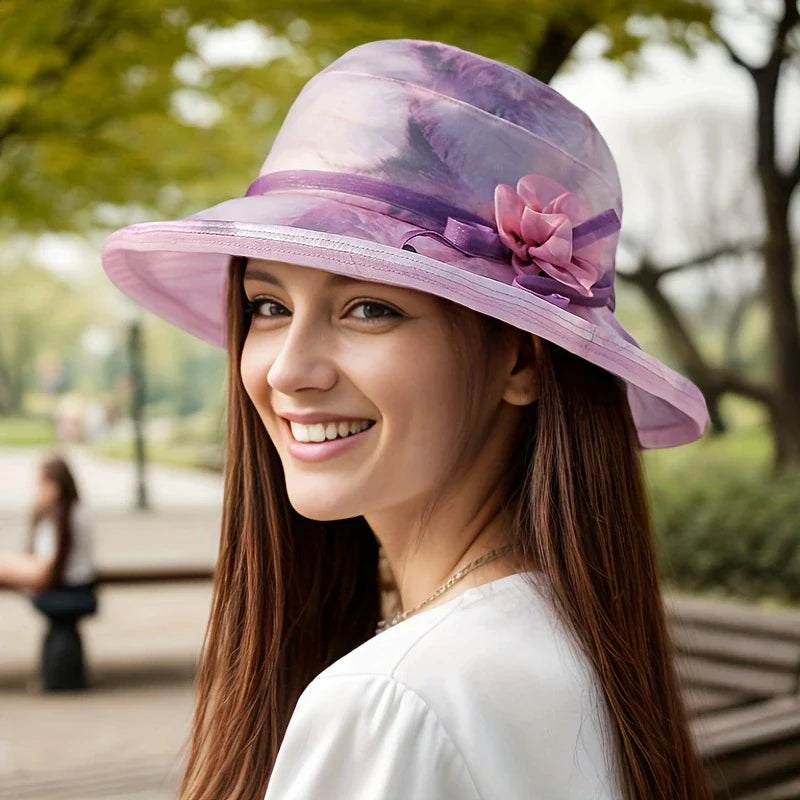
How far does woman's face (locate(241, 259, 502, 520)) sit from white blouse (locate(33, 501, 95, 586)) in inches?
231

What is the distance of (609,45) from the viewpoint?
740cm

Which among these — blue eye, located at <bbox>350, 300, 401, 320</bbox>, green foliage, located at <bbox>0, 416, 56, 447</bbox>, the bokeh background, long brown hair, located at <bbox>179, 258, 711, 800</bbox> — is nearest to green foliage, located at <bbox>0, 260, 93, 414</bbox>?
green foliage, located at <bbox>0, 416, 56, 447</bbox>

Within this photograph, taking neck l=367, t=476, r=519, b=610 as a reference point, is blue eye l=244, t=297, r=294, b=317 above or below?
above

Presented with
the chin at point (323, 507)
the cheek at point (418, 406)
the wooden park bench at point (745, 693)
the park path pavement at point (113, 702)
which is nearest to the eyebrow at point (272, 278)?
the cheek at point (418, 406)

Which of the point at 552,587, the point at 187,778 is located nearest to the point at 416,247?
the point at 552,587

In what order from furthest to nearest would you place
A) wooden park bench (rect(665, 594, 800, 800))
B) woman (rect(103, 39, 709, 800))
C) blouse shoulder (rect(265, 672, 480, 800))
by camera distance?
wooden park bench (rect(665, 594, 800, 800)) → woman (rect(103, 39, 709, 800)) → blouse shoulder (rect(265, 672, 480, 800))

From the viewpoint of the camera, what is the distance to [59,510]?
709cm

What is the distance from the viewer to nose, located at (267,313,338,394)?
4.85 feet

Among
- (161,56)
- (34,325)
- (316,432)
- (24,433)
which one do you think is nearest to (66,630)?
(161,56)

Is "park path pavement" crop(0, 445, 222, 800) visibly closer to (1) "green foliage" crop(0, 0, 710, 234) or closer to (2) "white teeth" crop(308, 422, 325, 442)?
(2) "white teeth" crop(308, 422, 325, 442)

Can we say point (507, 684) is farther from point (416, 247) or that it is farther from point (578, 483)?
point (416, 247)

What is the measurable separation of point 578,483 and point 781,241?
9942 millimetres

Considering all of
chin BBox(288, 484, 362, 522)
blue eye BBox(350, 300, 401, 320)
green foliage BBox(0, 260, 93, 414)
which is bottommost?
green foliage BBox(0, 260, 93, 414)

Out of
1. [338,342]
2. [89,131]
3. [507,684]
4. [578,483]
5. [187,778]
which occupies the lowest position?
[187,778]
